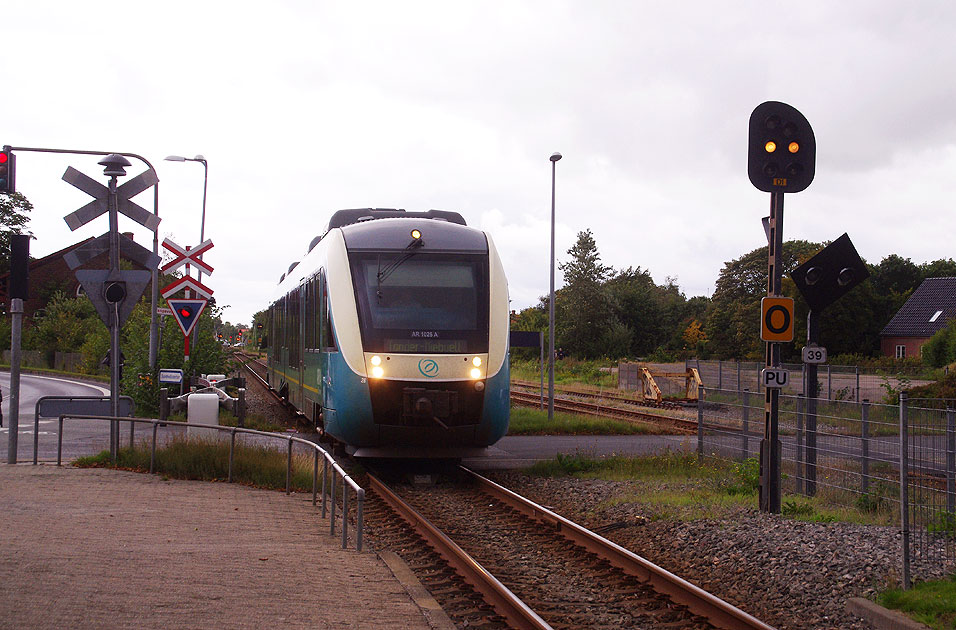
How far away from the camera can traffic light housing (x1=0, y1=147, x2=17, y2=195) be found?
1425 centimetres

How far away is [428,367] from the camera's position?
13.1 metres

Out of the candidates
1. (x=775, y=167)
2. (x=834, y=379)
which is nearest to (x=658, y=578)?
(x=775, y=167)

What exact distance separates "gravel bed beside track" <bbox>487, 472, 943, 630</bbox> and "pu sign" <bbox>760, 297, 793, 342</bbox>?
1917mm

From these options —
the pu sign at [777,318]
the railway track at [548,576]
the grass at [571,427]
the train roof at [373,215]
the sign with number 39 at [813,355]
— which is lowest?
the railway track at [548,576]

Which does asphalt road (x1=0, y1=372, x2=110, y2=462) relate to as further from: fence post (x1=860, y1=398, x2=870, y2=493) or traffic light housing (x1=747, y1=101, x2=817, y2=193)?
fence post (x1=860, y1=398, x2=870, y2=493)

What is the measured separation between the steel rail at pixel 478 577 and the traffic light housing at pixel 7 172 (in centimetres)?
776

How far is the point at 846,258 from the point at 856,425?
3302mm

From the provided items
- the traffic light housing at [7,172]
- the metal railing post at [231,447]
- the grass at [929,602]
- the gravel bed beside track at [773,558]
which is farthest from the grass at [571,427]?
the grass at [929,602]

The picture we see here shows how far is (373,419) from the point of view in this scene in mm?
13008

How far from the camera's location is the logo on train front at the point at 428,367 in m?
13.1

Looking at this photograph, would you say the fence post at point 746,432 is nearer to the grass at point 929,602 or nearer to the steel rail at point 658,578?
the steel rail at point 658,578

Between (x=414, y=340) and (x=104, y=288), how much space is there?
4342 mm

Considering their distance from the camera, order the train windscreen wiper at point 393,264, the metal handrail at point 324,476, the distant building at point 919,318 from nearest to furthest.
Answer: the metal handrail at point 324,476, the train windscreen wiper at point 393,264, the distant building at point 919,318

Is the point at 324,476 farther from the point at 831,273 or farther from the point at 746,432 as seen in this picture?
the point at 831,273
